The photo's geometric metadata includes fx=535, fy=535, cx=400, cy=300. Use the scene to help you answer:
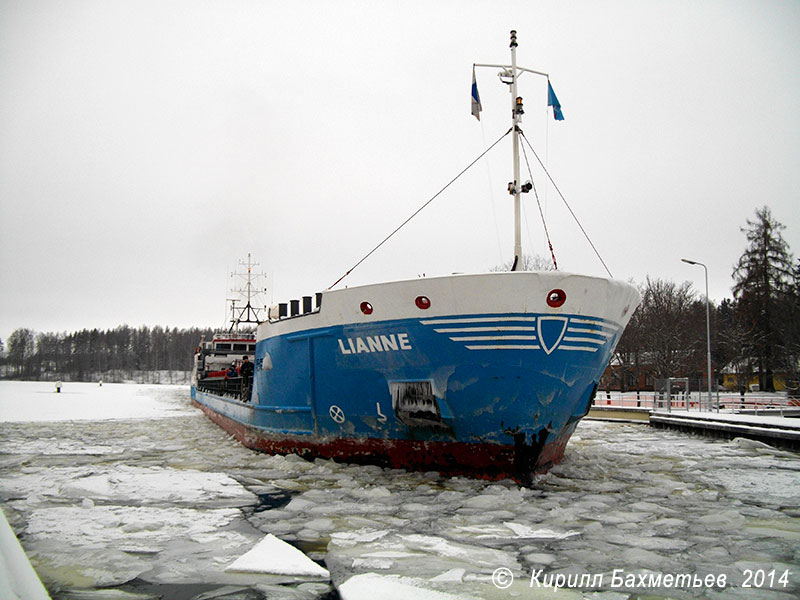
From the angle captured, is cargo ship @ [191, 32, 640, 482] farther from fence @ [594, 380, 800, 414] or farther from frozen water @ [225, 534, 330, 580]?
fence @ [594, 380, 800, 414]

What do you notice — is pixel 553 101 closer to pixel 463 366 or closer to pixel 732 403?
pixel 463 366

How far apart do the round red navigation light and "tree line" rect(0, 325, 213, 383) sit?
96.9 m

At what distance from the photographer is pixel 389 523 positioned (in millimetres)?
4582

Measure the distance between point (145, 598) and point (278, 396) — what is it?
5.66m

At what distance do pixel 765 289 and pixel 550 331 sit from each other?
30394 millimetres

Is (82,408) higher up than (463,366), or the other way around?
(463,366)

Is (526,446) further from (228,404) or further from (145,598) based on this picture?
(228,404)

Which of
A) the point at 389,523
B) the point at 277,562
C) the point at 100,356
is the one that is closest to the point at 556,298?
the point at 389,523

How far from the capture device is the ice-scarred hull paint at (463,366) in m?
5.81

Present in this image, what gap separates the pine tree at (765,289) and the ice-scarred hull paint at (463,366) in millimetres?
27184

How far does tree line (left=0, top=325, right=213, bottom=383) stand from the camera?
99.9 meters

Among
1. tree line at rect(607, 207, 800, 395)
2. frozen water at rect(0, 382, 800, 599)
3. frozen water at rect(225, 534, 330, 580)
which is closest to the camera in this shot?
frozen water at rect(0, 382, 800, 599)

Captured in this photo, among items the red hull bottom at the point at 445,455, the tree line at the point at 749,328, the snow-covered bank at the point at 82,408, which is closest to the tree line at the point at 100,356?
the snow-covered bank at the point at 82,408

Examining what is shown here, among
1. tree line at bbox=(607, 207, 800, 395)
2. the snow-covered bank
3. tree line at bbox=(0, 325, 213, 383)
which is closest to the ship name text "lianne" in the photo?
the snow-covered bank
